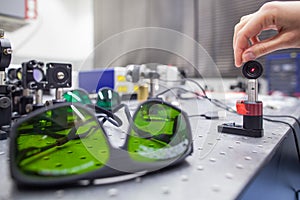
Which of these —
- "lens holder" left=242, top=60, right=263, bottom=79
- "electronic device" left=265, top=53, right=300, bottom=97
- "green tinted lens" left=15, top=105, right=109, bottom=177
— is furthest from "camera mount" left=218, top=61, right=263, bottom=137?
"electronic device" left=265, top=53, right=300, bottom=97

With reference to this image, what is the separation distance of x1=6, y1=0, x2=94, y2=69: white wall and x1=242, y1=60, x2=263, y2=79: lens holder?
2509 mm

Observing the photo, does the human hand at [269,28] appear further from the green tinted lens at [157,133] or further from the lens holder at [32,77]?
the lens holder at [32,77]

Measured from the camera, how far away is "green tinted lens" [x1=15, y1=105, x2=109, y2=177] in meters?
0.28

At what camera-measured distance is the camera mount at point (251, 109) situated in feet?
1.76

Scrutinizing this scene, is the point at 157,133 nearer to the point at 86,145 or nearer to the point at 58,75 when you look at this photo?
the point at 86,145

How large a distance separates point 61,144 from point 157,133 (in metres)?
0.18

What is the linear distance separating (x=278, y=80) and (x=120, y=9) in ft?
9.33

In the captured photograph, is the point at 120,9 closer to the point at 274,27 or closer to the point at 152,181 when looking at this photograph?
the point at 274,27

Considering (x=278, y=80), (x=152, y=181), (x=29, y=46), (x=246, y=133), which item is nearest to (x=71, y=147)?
(x=152, y=181)

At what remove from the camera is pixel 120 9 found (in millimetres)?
3914

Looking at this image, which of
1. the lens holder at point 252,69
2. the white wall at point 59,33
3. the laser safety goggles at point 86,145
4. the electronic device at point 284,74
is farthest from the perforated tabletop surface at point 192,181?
the white wall at point 59,33

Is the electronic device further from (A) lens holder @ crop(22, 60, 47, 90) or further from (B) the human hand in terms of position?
(A) lens holder @ crop(22, 60, 47, 90)

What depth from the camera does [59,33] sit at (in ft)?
10.9

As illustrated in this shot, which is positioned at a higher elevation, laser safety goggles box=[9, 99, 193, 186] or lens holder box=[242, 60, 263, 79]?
lens holder box=[242, 60, 263, 79]
